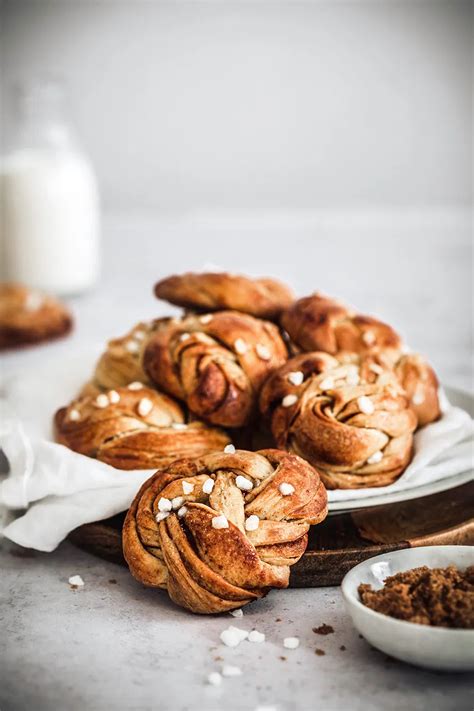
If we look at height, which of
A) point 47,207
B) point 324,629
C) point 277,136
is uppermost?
point 277,136

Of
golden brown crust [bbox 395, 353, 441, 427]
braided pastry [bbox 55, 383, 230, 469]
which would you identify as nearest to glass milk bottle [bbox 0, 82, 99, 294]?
braided pastry [bbox 55, 383, 230, 469]

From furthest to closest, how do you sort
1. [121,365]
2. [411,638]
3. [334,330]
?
[121,365] < [334,330] < [411,638]

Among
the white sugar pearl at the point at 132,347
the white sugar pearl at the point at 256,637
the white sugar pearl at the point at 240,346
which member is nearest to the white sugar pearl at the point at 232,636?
the white sugar pearl at the point at 256,637

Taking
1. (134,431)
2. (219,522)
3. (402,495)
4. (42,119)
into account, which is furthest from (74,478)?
(42,119)

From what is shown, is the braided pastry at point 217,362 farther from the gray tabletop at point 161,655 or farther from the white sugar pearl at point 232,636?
the white sugar pearl at point 232,636

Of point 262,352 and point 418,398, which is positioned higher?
point 262,352

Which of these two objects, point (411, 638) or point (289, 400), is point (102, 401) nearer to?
point (289, 400)
